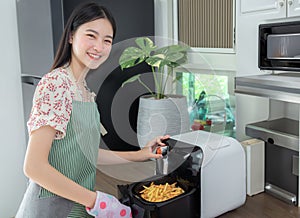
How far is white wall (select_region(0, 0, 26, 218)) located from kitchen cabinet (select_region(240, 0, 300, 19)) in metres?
1.50

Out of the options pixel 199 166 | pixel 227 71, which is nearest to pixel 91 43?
pixel 199 166

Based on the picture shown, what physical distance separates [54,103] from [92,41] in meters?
0.21

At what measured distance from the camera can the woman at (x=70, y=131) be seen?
0.87m

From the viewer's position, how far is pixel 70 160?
1019 mm

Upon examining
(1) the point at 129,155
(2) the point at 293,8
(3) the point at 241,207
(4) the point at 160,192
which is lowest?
(3) the point at 241,207

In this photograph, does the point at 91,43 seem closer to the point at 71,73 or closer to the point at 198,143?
the point at 71,73

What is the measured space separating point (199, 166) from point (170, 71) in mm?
1072

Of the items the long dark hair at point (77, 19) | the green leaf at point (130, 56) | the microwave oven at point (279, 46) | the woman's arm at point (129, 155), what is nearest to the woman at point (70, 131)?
the long dark hair at point (77, 19)

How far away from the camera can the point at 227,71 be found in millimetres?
1938

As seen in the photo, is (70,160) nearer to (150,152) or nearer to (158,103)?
(150,152)

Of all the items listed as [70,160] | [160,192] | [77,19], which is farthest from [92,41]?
[160,192]

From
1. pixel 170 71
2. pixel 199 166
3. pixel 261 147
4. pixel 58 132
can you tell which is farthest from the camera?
pixel 170 71

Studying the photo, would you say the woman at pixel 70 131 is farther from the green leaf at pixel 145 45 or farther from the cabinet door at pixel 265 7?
the green leaf at pixel 145 45

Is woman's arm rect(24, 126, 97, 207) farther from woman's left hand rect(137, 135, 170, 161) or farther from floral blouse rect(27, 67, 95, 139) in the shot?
woman's left hand rect(137, 135, 170, 161)
